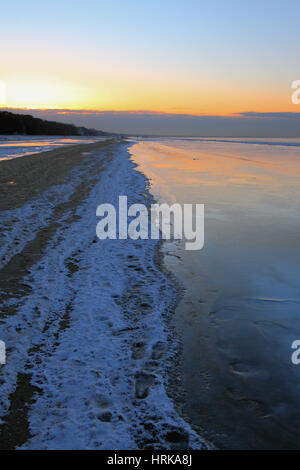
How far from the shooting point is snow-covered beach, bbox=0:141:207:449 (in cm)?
281

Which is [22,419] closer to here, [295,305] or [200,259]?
[295,305]

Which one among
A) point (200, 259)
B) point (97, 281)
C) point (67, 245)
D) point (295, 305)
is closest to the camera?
point (295, 305)

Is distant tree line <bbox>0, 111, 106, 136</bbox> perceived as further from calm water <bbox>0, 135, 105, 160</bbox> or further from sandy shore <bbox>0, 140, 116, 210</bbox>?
sandy shore <bbox>0, 140, 116, 210</bbox>

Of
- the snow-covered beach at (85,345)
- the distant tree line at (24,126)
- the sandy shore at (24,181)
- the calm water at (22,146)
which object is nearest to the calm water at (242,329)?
the snow-covered beach at (85,345)

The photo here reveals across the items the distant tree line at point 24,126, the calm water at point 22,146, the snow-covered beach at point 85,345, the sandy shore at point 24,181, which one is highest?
the distant tree line at point 24,126

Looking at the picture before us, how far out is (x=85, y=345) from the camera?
3.98 meters

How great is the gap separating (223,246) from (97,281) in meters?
3.29

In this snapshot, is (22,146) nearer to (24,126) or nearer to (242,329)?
(242,329)

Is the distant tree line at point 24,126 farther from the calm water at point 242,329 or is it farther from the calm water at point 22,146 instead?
the calm water at point 242,329

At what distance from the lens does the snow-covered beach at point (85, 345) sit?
111 inches

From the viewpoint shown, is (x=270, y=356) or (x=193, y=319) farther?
(x=193, y=319)

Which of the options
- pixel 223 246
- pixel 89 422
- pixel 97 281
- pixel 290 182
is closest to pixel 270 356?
pixel 89 422

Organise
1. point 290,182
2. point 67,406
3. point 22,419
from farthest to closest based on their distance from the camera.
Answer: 1. point 290,182
2. point 67,406
3. point 22,419
